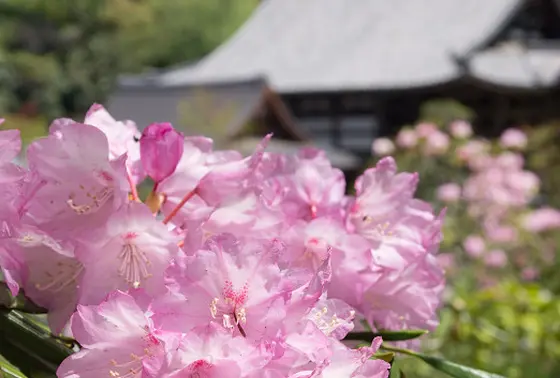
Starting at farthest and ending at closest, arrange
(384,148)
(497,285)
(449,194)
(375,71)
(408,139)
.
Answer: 1. (375,71)
2. (384,148)
3. (408,139)
4. (449,194)
5. (497,285)

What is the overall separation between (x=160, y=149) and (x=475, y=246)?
3.23m

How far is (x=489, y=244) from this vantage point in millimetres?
3570

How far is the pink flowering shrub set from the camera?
1.88m

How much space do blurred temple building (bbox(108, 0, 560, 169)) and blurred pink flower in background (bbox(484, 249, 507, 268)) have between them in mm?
5477

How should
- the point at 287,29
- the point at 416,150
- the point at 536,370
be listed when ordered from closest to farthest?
the point at 536,370
the point at 416,150
the point at 287,29

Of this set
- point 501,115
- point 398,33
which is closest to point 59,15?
point 398,33

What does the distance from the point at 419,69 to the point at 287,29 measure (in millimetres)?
3040

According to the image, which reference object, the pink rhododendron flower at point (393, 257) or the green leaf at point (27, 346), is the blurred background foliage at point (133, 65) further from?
the green leaf at point (27, 346)

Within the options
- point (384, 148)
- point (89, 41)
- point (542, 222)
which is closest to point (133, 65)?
point (89, 41)

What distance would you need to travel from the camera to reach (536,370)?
5.93ft

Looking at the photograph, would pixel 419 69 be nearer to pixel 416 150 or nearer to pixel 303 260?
pixel 416 150

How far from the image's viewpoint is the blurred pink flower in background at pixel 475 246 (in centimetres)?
350

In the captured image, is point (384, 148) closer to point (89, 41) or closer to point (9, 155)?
point (9, 155)

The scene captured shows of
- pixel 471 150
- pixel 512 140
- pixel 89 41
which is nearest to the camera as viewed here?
pixel 471 150
